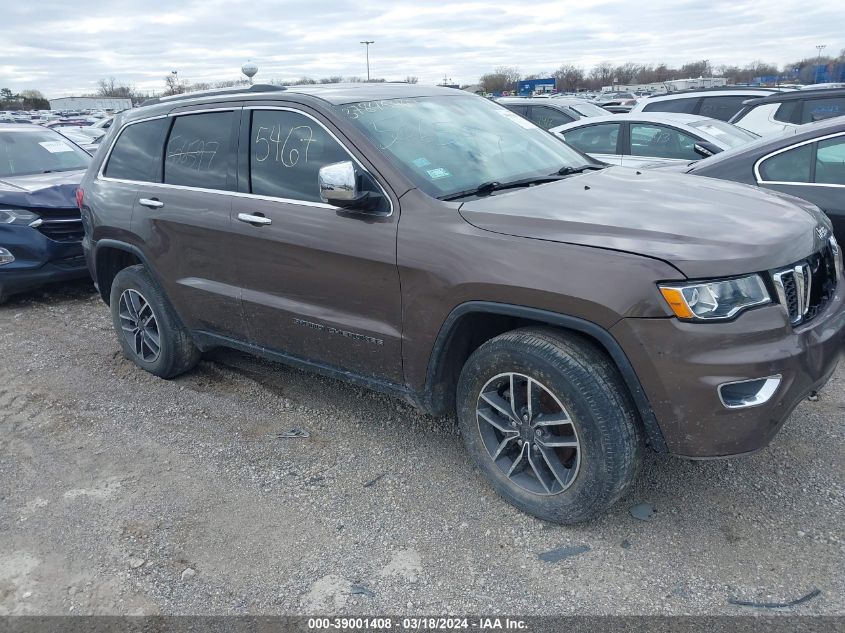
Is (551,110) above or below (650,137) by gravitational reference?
above

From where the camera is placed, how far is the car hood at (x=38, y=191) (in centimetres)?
A: 665

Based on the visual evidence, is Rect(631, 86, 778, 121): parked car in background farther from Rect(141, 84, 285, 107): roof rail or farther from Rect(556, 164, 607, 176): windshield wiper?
Rect(141, 84, 285, 107): roof rail

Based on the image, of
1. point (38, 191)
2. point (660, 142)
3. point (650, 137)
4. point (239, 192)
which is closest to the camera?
point (239, 192)

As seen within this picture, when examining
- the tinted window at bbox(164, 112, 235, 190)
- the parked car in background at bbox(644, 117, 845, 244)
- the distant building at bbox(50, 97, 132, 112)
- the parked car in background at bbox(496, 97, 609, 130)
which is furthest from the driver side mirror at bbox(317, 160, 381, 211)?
the distant building at bbox(50, 97, 132, 112)

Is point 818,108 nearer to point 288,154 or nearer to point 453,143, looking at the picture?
Result: point 453,143

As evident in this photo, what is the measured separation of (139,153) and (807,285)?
3.99 metres

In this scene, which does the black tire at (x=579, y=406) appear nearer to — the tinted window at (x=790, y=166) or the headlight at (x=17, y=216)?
the tinted window at (x=790, y=166)

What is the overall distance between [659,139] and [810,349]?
6.45 m

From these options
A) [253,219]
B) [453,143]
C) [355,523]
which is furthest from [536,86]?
[355,523]

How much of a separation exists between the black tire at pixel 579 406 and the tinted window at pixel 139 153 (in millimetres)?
2659

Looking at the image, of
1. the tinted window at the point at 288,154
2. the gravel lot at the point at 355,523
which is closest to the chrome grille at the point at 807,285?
the gravel lot at the point at 355,523

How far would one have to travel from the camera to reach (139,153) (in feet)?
15.0

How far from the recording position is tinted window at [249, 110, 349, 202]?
3.50 m

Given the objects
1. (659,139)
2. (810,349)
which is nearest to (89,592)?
(810,349)
